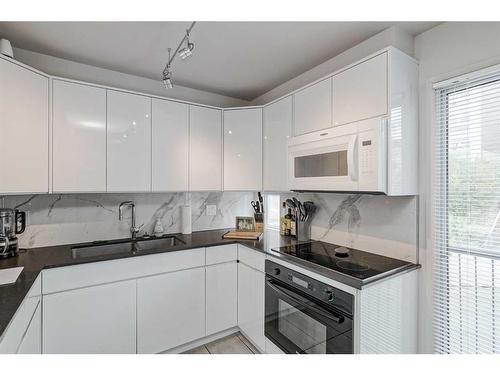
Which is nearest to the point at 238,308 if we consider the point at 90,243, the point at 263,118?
the point at 90,243

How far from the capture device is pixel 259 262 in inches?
81.6

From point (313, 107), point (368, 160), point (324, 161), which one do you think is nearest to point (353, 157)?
point (368, 160)

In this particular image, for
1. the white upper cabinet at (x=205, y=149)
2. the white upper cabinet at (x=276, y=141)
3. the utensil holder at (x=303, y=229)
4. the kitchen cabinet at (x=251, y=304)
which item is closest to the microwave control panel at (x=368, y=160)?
the white upper cabinet at (x=276, y=141)

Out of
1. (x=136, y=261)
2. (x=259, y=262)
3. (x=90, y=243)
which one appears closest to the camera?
(x=136, y=261)

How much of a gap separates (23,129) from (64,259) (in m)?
0.88

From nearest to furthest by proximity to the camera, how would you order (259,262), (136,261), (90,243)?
(136,261), (259,262), (90,243)

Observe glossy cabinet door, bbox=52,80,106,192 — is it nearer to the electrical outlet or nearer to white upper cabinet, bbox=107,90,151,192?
white upper cabinet, bbox=107,90,151,192

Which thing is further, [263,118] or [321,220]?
[263,118]

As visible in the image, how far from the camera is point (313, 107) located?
6.43 ft

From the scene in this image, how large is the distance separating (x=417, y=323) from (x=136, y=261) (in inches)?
76.1

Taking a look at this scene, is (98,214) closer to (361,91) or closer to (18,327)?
(18,327)

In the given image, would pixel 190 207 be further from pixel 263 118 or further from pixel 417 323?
pixel 417 323

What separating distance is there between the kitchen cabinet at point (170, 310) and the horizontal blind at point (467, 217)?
166cm

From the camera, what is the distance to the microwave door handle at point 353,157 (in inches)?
62.2
